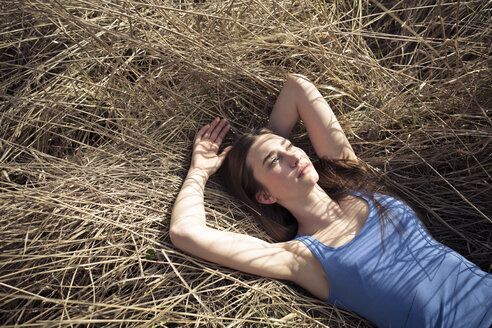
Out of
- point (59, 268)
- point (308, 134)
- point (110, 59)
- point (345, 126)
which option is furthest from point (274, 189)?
point (110, 59)

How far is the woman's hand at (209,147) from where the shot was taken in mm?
2375

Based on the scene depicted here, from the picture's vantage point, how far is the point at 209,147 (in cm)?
246

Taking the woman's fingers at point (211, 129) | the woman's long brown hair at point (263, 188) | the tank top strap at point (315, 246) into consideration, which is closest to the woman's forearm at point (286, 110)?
the woman's long brown hair at point (263, 188)

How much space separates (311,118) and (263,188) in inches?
21.7

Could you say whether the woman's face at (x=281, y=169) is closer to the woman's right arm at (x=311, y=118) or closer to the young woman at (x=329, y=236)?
the young woman at (x=329, y=236)

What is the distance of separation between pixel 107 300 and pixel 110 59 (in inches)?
66.8

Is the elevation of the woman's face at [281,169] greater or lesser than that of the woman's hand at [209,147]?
greater

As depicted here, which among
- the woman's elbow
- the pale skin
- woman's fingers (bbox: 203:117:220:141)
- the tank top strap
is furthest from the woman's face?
the woman's elbow

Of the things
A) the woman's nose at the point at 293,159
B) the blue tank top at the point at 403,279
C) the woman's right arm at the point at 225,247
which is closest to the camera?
the blue tank top at the point at 403,279

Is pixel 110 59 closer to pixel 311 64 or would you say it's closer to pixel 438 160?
pixel 311 64

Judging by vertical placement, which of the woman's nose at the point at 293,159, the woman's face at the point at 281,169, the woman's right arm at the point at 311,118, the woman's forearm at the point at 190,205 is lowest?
the woman's forearm at the point at 190,205

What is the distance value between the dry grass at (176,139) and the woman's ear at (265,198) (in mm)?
153

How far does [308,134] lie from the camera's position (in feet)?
7.91

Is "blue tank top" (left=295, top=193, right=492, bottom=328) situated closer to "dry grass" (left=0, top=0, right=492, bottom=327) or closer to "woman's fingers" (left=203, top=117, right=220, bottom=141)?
"dry grass" (left=0, top=0, right=492, bottom=327)
